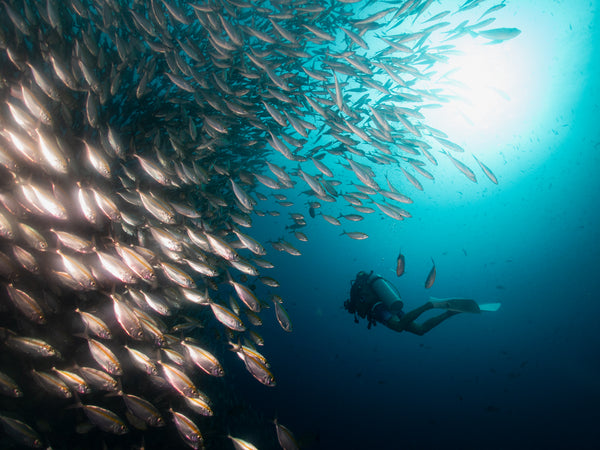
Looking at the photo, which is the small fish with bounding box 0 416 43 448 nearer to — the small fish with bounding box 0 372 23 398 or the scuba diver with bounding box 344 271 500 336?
the small fish with bounding box 0 372 23 398

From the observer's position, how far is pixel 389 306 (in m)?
6.90

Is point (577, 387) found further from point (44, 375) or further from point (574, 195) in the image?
point (44, 375)

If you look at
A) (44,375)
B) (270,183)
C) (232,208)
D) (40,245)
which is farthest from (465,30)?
(44,375)

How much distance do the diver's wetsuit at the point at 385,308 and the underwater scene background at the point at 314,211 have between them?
2468mm

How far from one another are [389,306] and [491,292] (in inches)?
1867

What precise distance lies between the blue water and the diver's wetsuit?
13300mm

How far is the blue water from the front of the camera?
17.0 metres

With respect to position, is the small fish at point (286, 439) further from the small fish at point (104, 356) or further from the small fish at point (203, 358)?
the small fish at point (104, 356)

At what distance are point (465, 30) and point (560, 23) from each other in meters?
12.4

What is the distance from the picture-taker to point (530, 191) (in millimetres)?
27562

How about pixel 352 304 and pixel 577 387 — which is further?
pixel 577 387

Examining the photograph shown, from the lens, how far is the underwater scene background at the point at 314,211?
3.82 metres

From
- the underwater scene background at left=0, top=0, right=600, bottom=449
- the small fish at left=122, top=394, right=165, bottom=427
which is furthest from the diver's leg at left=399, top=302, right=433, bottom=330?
the small fish at left=122, top=394, right=165, bottom=427

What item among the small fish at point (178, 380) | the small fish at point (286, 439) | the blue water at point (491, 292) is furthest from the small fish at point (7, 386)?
the blue water at point (491, 292)
